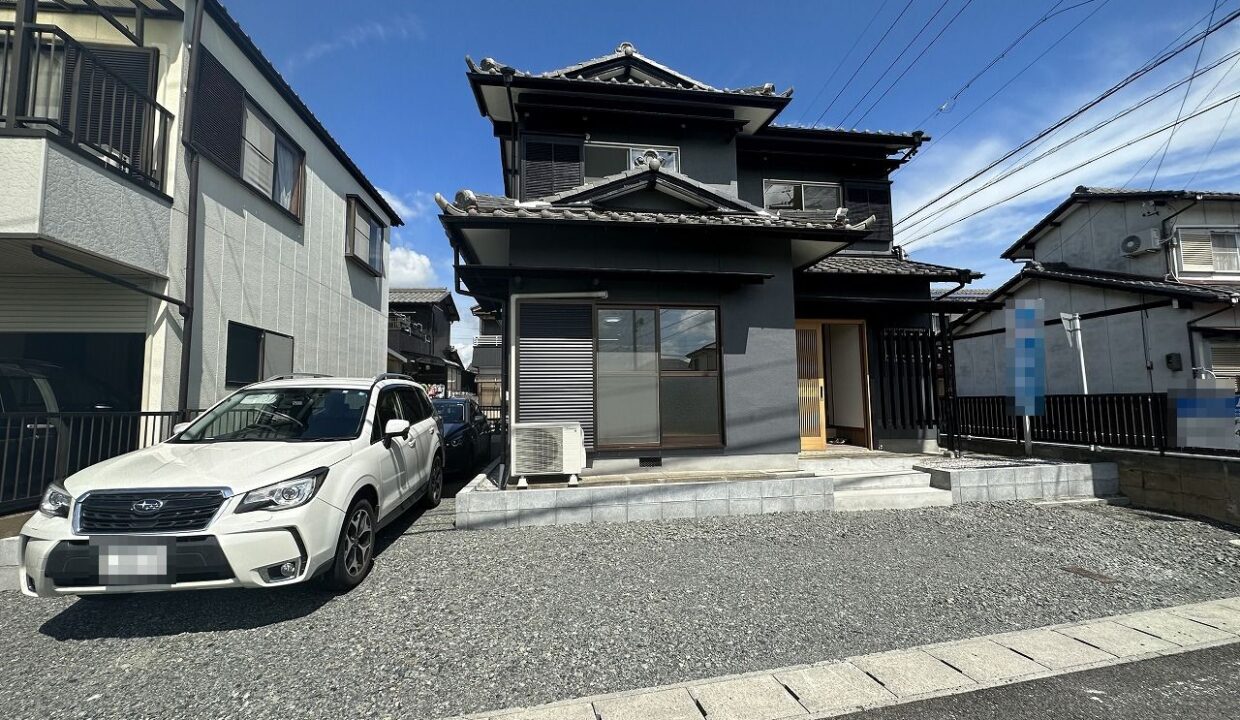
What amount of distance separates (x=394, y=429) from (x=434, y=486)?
75.3 inches

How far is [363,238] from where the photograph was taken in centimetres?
1103

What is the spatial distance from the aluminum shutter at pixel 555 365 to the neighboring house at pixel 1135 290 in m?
8.91

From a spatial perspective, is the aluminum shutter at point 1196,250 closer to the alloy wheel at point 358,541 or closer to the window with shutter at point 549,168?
the window with shutter at point 549,168

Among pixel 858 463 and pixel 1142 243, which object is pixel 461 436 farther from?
pixel 1142 243

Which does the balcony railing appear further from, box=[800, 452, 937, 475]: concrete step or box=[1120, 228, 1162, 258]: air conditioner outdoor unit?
box=[1120, 228, 1162, 258]: air conditioner outdoor unit

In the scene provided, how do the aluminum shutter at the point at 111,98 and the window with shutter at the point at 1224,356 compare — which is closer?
the aluminum shutter at the point at 111,98

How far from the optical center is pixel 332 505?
3211mm

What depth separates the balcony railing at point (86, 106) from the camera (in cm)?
428

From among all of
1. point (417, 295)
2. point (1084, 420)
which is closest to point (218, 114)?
point (1084, 420)

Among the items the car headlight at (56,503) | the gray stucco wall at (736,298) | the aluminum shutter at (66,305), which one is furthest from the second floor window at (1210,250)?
the aluminum shutter at (66,305)

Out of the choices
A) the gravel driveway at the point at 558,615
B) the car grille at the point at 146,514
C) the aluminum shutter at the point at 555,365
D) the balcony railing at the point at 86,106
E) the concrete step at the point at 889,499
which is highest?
the balcony railing at the point at 86,106

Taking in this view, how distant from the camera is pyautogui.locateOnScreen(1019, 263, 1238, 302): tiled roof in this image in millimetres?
9603

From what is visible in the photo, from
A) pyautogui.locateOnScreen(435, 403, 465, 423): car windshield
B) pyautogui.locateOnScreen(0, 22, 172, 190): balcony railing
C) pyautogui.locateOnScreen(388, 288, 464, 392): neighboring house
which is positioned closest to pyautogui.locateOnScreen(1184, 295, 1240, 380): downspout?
pyautogui.locateOnScreen(435, 403, 465, 423): car windshield

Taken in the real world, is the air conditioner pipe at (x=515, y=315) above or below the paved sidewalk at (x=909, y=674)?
above
